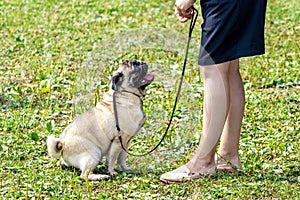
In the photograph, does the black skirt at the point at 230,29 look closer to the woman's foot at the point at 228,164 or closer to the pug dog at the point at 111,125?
the pug dog at the point at 111,125

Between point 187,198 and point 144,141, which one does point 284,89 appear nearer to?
point 144,141

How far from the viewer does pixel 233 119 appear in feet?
16.7

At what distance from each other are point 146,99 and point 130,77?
5.92 feet

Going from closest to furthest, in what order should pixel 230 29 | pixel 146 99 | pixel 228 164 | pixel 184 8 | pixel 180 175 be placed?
1. pixel 230 29
2. pixel 184 8
3. pixel 180 175
4. pixel 228 164
5. pixel 146 99

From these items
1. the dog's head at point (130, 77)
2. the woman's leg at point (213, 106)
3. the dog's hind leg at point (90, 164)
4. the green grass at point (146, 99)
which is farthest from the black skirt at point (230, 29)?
the dog's hind leg at point (90, 164)

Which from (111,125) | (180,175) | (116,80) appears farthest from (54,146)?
(180,175)

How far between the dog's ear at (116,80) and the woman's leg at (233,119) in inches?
29.3

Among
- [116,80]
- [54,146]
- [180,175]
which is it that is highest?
[116,80]

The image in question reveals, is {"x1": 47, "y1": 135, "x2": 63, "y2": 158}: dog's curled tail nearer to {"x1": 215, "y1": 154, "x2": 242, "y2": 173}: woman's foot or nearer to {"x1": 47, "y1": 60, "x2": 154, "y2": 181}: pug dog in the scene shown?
{"x1": 47, "y1": 60, "x2": 154, "y2": 181}: pug dog

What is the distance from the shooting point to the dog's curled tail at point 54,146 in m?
5.22

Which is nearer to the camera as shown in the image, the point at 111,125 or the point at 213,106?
the point at 213,106

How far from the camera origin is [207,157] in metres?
5.03

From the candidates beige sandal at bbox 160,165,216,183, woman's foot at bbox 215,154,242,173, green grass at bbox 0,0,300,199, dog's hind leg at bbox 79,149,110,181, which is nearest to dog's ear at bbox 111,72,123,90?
green grass at bbox 0,0,300,199

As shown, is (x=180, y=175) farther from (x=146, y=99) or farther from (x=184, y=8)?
(x=146, y=99)
